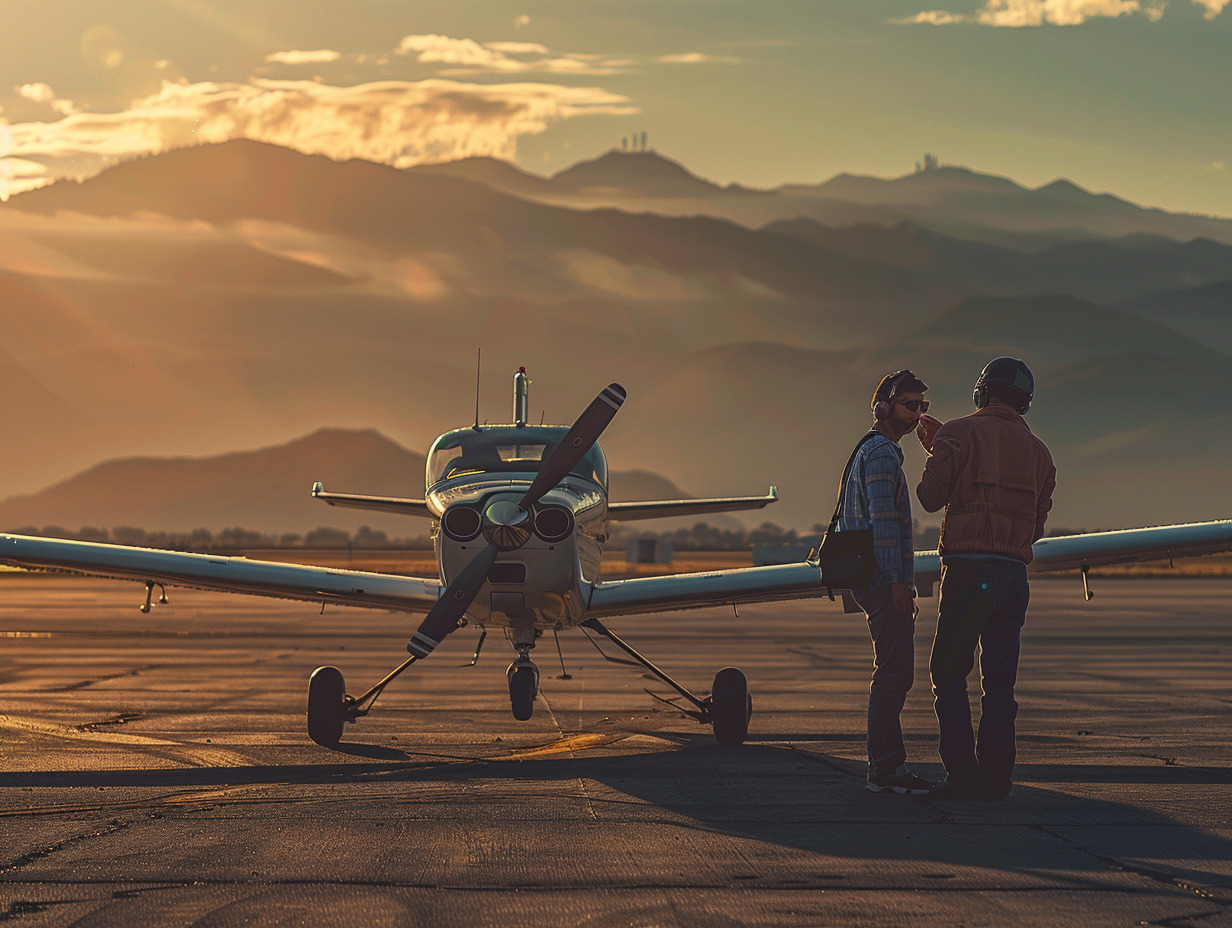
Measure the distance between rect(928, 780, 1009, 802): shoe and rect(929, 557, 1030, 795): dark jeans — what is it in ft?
0.06

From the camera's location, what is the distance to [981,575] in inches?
271

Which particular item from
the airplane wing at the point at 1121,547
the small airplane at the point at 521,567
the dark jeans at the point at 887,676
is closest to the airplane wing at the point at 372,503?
the small airplane at the point at 521,567

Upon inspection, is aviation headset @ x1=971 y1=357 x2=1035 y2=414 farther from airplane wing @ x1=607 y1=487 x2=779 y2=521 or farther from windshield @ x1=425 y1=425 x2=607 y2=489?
airplane wing @ x1=607 y1=487 x2=779 y2=521

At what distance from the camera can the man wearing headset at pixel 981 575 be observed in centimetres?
681

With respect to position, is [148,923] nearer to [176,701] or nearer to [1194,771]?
[1194,771]

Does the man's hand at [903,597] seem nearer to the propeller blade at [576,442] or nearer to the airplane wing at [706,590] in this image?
the propeller blade at [576,442]

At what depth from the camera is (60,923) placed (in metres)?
4.16

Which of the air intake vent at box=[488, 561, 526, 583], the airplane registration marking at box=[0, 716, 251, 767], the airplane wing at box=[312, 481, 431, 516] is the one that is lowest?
the airplane registration marking at box=[0, 716, 251, 767]

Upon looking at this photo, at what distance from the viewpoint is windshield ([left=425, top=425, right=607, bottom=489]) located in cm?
1209

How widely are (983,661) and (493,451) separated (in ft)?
20.4

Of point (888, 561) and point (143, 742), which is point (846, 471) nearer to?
point (888, 561)

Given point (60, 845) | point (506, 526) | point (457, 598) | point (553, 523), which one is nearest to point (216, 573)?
point (457, 598)

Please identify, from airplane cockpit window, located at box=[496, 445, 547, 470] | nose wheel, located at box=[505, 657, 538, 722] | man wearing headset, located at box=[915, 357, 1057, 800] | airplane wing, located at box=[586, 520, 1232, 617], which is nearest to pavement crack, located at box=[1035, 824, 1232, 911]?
man wearing headset, located at box=[915, 357, 1057, 800]

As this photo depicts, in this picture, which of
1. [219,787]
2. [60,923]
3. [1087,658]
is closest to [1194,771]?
[219,787]
